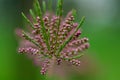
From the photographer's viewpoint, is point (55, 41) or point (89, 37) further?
point (89, 37)

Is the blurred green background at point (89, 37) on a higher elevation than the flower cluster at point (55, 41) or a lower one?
higher

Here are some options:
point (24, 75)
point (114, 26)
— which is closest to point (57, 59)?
point (24, 75)

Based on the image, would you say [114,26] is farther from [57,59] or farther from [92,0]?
[57,59]

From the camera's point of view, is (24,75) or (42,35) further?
(24,75)

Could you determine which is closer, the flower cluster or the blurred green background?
the flower cluster

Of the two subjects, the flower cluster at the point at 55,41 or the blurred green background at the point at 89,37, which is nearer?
the flower cluster at the point at 55,41

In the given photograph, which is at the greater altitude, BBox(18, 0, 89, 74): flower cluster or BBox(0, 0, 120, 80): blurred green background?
BBox(0, 0, 120, 80): blurred green background

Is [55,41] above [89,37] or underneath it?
underneath

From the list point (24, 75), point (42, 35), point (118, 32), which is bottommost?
point (42, 35)
